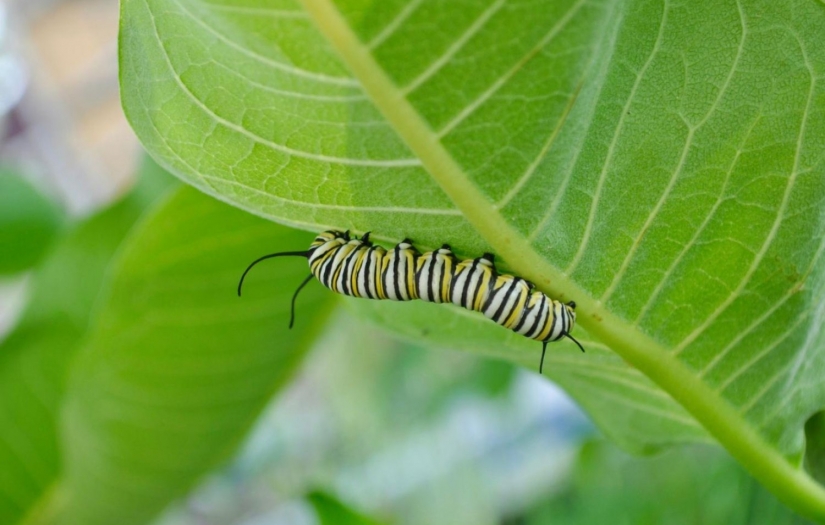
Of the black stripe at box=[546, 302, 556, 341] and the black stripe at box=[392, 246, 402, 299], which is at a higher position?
the black stripe at box=[392, 246, 402, 299]

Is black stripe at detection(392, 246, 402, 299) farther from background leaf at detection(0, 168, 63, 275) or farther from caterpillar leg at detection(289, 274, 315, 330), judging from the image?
background leaf at detection(0, 168, 63, 275)

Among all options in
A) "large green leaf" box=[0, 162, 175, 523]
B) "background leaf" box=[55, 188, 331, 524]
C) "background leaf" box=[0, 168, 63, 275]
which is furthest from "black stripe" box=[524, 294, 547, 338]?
"background leaf" box=[0, 168, 63, 275]

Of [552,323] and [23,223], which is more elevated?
[23,223]

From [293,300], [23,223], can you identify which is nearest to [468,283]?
[293,300]

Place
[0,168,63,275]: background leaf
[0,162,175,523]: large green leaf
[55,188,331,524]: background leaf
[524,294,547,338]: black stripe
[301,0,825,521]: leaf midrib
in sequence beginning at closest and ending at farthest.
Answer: [301,0,825,521]: leaf midrib
[524,294,547,338]: black stripe
[55,188,331,524]: background leaf
[0,162,175,523]: large green leaf
[0,168,63,275]: background leaf

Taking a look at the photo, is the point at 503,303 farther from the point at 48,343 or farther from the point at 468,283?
the point at 48,343

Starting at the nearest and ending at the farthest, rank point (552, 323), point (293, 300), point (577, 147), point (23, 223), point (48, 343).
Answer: point (577, 147) < point (552, 323) < point (293, 300) < point (48, 343) < point (23, 223)

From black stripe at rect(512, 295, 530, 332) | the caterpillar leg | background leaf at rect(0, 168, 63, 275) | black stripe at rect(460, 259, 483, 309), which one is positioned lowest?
the caterpillar leg

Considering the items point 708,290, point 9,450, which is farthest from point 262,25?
point 9,450
